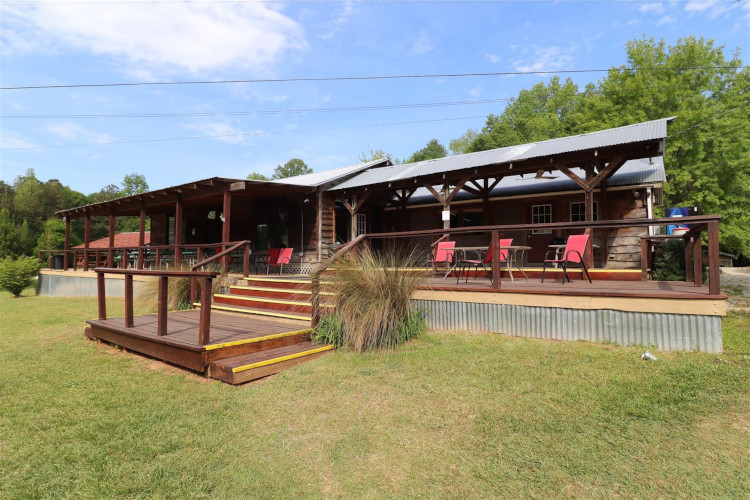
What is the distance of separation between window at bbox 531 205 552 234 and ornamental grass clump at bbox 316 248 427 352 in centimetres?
776

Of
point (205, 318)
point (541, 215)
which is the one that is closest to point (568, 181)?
point (541, 215)

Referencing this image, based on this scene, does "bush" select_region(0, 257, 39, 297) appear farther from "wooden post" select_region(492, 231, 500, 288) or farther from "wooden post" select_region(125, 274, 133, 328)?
"wooden post" select_region(492, 231, 500, 288)

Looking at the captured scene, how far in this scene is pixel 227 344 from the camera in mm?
4539

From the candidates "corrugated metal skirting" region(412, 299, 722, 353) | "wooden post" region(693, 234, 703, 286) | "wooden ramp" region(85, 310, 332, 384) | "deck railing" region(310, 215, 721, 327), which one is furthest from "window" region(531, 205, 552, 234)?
"wooden ramp" region(85, 310, 332, 384)

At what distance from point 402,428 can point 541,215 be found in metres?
10.3

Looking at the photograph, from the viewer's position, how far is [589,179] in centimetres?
859

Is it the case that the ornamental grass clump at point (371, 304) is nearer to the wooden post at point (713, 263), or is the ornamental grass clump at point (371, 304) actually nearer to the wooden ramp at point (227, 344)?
the wooden ramp at point (227, 344)

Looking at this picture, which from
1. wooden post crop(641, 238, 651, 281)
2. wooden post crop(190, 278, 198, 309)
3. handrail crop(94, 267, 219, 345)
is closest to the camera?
handrail crop(94, 267, 219, 345)

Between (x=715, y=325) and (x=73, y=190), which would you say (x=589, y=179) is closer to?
(x=715, y=325)

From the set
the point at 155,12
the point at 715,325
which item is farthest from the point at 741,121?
the point at 155,12

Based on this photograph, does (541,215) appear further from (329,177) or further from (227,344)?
(227,344)

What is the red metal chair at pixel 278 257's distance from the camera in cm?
1204

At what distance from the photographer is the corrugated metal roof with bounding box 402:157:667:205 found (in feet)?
30.5

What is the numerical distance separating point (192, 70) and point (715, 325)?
56.7 ft
